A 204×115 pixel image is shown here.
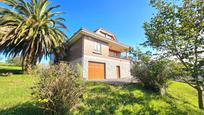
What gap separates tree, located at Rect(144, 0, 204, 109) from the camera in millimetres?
8969

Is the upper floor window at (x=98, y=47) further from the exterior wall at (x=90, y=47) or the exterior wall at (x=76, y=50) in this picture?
the exterior wall at (x=76, y=50)

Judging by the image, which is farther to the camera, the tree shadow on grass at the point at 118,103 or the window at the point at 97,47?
the window at the point at 97,47

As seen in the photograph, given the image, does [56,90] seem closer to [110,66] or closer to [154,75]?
[154,75]

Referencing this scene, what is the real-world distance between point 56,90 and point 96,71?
1815cm

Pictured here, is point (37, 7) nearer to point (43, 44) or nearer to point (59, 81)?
point (43, 44)

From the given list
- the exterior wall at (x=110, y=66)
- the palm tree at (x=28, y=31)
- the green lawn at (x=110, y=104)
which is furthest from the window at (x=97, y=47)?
the green lawn at (x=110, y=104)

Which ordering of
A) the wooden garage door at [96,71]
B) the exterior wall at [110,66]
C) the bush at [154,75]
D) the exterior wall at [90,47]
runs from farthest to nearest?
the wooden garage door at [96,71]
the exterior wall at [90,47]
the exterior wall at [110,66]
the bush at [154,75]

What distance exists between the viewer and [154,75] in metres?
12.4

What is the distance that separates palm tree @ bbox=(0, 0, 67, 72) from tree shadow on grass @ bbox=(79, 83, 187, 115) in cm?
1129

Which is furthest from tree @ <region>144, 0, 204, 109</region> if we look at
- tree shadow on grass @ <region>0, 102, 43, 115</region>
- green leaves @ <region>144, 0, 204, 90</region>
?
tree shadow on grass @ <region>0, 102, 43, 115</region>

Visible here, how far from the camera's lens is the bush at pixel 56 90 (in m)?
6.23

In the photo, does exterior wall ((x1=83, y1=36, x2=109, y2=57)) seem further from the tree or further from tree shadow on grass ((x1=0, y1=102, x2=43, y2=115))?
tree shadow on grass ((x1=0, y1=102, x2=43, y2=115))

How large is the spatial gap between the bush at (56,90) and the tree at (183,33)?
20.4ft

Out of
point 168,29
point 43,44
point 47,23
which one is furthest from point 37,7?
point 168,29
